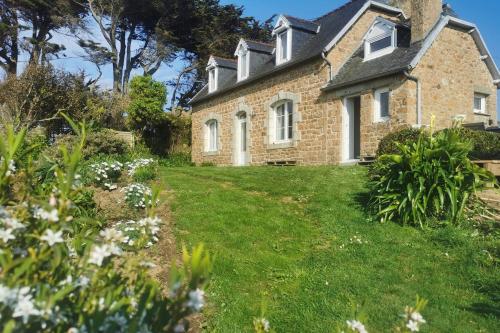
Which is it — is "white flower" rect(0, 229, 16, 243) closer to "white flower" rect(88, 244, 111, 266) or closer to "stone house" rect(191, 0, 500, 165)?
"white flower" rect(88, 244, 111, 266)

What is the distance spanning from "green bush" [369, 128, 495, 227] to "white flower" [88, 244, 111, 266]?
18.4 ft

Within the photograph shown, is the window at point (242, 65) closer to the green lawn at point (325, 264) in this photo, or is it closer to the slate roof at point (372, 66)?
the slate roof at point (372, 66)

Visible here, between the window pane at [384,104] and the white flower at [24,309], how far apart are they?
42.8 feet

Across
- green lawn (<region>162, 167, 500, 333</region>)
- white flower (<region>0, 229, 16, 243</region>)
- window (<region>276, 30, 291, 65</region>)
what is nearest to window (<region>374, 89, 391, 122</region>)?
window (<region>276, 30, 291, 65</region>)

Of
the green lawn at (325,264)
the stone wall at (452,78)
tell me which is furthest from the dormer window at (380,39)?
the green lawn at (325,264)

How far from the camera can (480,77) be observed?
15.0 metres

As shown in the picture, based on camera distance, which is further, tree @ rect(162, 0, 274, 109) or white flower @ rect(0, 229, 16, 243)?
tree @ rect(162, 0, 274, 109)

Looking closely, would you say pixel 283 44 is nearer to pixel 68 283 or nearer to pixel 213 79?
pixel 213 79

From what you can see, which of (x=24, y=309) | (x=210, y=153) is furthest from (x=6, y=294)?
(x=210, y=153)

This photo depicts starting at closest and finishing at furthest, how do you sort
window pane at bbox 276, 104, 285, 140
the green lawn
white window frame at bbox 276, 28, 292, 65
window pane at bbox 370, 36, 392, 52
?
the green lawn → window pane at bbox 370, 36, 392, 52 → white window frame at bbox 276, 28, 292, 65 → window pane at bbox 276, 104, 285, 140

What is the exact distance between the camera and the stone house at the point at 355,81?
13.1 m

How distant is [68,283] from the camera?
147 cm

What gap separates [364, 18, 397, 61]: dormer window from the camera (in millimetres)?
14055

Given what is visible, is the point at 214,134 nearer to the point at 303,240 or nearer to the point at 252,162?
the point at 252,162
